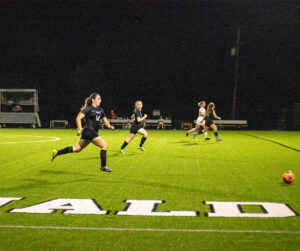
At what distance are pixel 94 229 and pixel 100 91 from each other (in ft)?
130

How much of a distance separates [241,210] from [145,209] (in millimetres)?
1492

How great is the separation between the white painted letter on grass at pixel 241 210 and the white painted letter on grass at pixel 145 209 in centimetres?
42

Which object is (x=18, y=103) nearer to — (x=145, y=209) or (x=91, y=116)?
(x=91, y=116)

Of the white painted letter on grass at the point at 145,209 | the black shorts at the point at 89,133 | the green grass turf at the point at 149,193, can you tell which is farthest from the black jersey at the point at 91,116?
the white painted letter on grass at the point at 145,209

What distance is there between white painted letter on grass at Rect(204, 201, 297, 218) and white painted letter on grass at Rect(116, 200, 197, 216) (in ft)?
1.37

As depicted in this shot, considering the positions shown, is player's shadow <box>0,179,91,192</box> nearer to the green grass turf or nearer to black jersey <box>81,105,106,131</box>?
the green grass turf

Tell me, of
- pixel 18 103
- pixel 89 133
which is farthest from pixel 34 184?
pixel 18 103

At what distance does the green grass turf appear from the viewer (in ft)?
13.4

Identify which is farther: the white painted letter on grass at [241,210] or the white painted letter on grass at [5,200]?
the white painted letter on grass at [5,200]

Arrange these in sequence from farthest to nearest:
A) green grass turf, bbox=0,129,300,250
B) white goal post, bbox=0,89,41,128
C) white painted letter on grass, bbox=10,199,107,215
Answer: white goal post, bbox=0,89,41,128, white painted letter on grass, bbox=10,199,107,215, green grass turf, bbox=0,129,300,250

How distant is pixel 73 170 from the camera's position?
31.3 feet

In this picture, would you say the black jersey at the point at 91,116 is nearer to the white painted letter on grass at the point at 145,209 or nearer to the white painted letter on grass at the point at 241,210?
the white painted letter on grass at the point at 145,209

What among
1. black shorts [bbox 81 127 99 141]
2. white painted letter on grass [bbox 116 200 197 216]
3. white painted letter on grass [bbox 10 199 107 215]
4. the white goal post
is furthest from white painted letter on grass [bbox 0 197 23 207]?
the white goal post

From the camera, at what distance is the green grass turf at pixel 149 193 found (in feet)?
13.4
